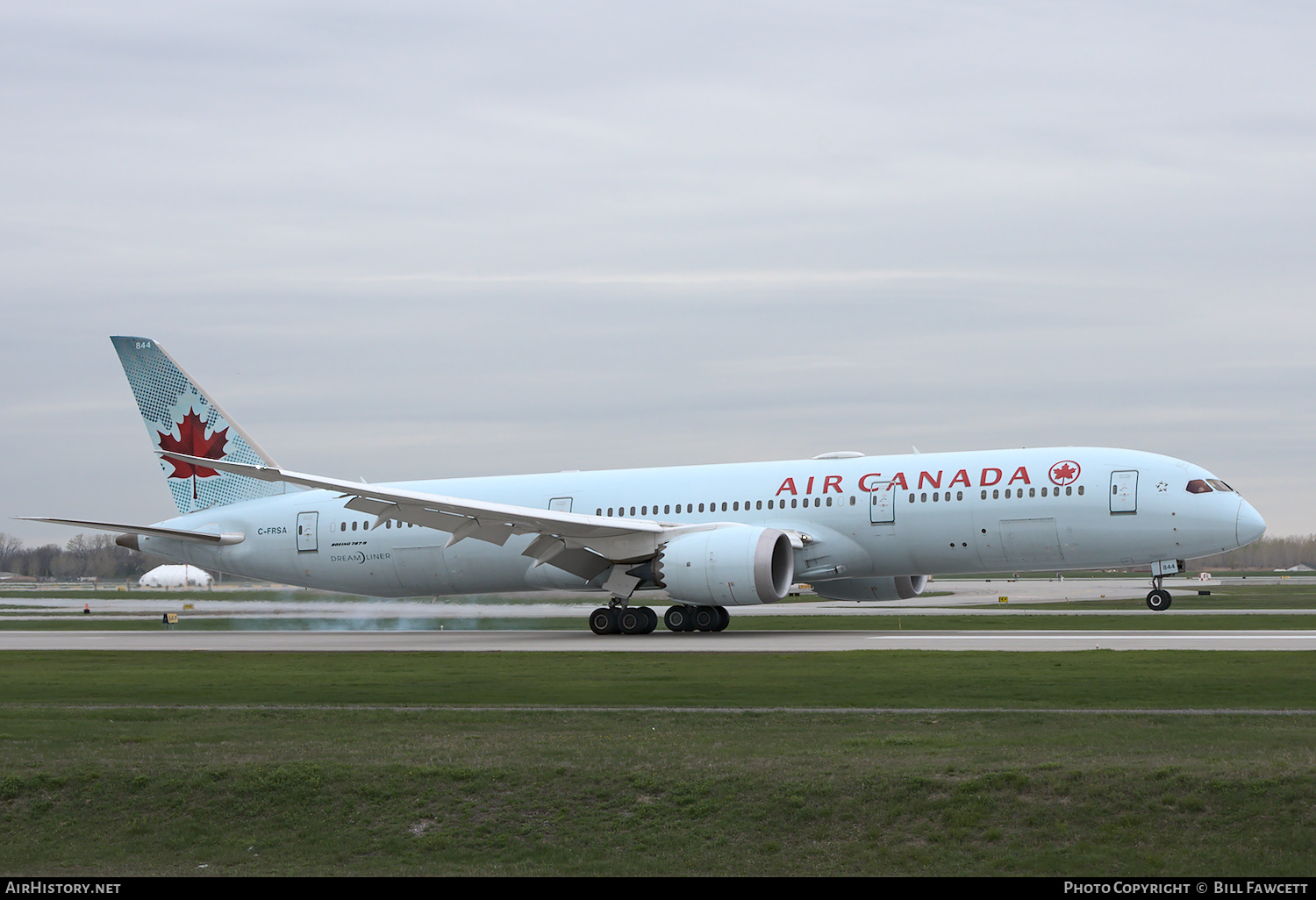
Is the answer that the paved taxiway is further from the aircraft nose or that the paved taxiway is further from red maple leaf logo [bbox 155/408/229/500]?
red maple leaf logo [bbox 155/408/229/500]

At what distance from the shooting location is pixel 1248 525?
109 feet

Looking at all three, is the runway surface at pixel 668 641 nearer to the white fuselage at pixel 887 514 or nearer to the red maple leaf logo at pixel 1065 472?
the white fuselage at pixel 887 514

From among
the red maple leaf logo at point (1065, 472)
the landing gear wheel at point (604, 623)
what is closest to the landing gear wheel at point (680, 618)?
the landing gear wheel at point (604, 623)

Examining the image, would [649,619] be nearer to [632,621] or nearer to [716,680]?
[632,621]

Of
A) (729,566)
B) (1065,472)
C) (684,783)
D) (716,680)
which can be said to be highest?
(1065,472)

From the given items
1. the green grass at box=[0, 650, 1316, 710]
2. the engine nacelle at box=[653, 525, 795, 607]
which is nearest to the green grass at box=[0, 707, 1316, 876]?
the green grass at box=[0, 650, 1316, 710]

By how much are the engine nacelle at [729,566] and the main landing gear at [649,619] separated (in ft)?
5.46

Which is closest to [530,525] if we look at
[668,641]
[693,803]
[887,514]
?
[668,641]

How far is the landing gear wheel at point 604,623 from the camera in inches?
1415

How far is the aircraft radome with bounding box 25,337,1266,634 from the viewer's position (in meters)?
33.3

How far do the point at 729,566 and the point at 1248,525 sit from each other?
1284 cm

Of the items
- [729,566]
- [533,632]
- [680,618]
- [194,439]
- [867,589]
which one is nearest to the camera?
[729,566]

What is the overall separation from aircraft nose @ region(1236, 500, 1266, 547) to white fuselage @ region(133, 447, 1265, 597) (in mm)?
43
